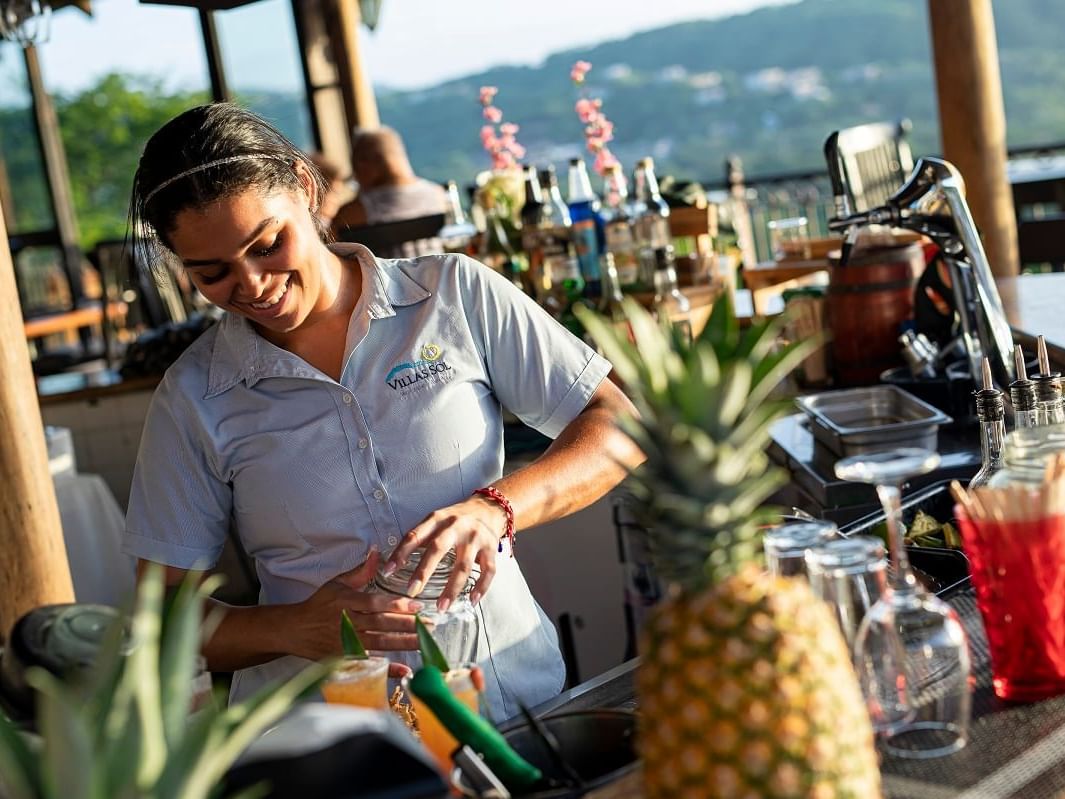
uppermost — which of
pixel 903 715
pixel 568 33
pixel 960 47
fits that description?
pixel 568 33

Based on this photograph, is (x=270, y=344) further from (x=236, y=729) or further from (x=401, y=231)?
(x=401, y=231)

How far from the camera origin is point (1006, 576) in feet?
3.74

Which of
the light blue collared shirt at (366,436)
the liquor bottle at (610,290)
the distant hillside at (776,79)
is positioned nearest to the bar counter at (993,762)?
the light blue collared shirt at (366,436)

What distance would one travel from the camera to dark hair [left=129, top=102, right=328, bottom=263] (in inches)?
65.1

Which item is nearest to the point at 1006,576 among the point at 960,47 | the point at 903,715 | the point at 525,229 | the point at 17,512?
the point at 903,715

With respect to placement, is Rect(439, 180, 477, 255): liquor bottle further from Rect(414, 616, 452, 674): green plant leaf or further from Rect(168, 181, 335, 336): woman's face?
Rect(414, 616, 452, 674): green plant leaf

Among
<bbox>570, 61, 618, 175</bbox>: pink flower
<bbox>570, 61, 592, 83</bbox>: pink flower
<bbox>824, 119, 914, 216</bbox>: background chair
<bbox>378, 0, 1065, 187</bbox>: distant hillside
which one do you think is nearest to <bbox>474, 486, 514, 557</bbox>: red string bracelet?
<bbox>570, 61, 618, 175</bbox>: pink flower

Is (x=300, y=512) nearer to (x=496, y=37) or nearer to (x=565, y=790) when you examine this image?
(x=565, y=790)

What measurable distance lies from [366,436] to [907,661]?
0.88 meters

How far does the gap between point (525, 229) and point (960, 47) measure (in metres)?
1.66

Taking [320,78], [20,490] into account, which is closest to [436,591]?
[20,490]

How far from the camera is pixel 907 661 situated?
1066mm

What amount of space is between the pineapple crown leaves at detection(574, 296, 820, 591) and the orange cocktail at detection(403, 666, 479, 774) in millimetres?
326

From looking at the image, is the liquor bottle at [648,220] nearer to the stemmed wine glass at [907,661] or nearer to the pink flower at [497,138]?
the pink flower at [497,138]
